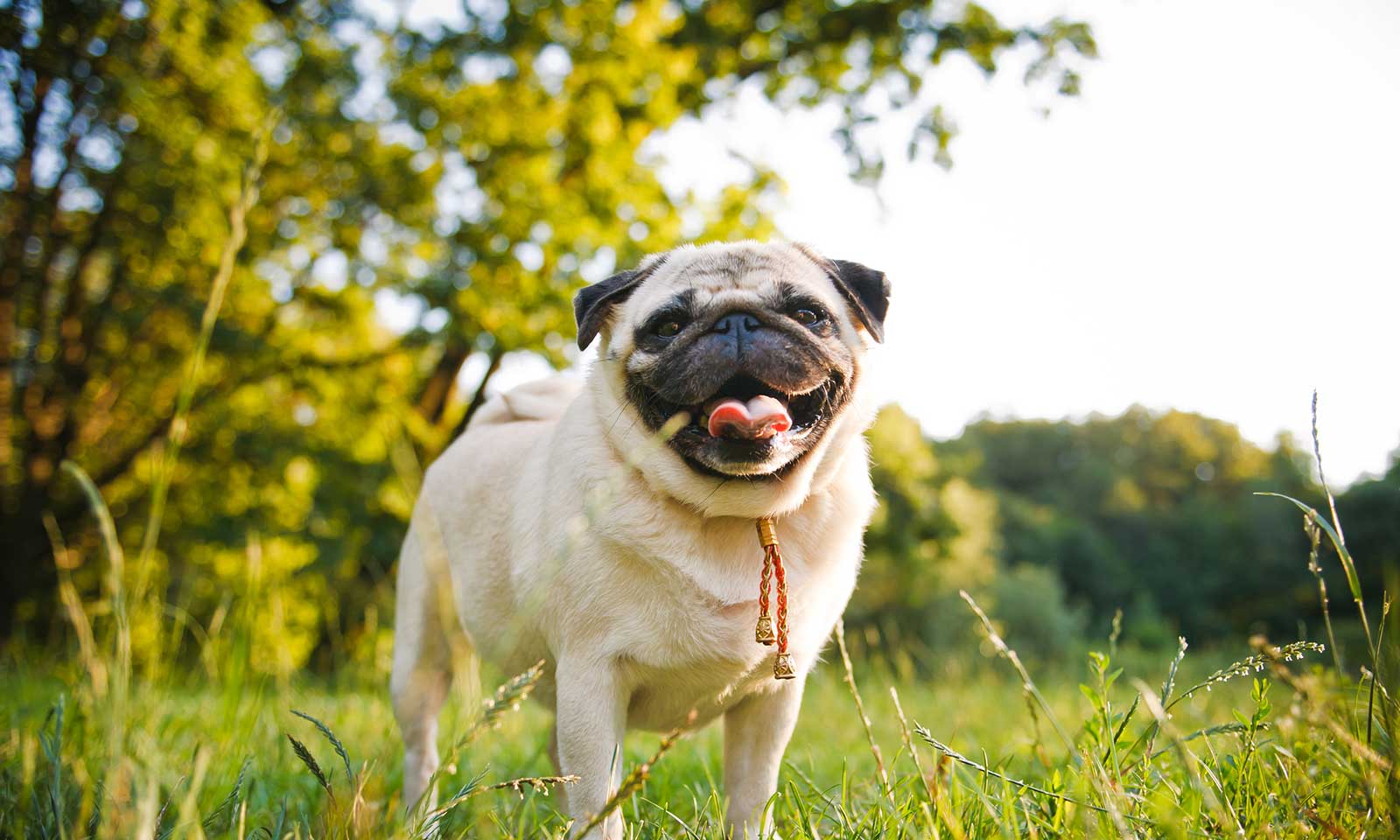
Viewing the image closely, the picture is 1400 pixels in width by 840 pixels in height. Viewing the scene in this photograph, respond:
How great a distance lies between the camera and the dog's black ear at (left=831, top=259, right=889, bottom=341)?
111 inches

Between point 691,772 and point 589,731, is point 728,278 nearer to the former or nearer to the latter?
point 589,731

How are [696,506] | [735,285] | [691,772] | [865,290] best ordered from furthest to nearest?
1. [691,772]
2. [865,290]
3. [735,285]
4. [696,506]

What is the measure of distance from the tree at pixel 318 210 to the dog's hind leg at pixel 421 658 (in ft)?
22.3

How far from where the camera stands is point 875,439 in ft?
54.9

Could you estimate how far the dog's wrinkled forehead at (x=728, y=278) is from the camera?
104 inches

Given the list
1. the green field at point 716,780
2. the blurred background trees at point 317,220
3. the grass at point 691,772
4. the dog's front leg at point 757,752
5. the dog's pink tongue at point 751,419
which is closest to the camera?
→ the grass at point 691,772

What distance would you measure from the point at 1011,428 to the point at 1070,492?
840 centimetres

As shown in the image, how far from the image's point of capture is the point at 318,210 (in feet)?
37.8

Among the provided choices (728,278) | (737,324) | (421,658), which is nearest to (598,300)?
(728,278)

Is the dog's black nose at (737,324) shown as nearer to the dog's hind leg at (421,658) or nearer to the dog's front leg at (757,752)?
the dog's front leg at (757,752)

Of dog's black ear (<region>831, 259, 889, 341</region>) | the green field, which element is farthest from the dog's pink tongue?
the green field

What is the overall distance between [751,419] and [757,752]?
122 centimetres

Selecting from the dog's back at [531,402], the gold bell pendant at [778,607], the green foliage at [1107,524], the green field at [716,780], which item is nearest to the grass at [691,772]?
the green field at [716,780]

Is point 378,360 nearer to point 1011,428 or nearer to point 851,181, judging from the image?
point 851,181
